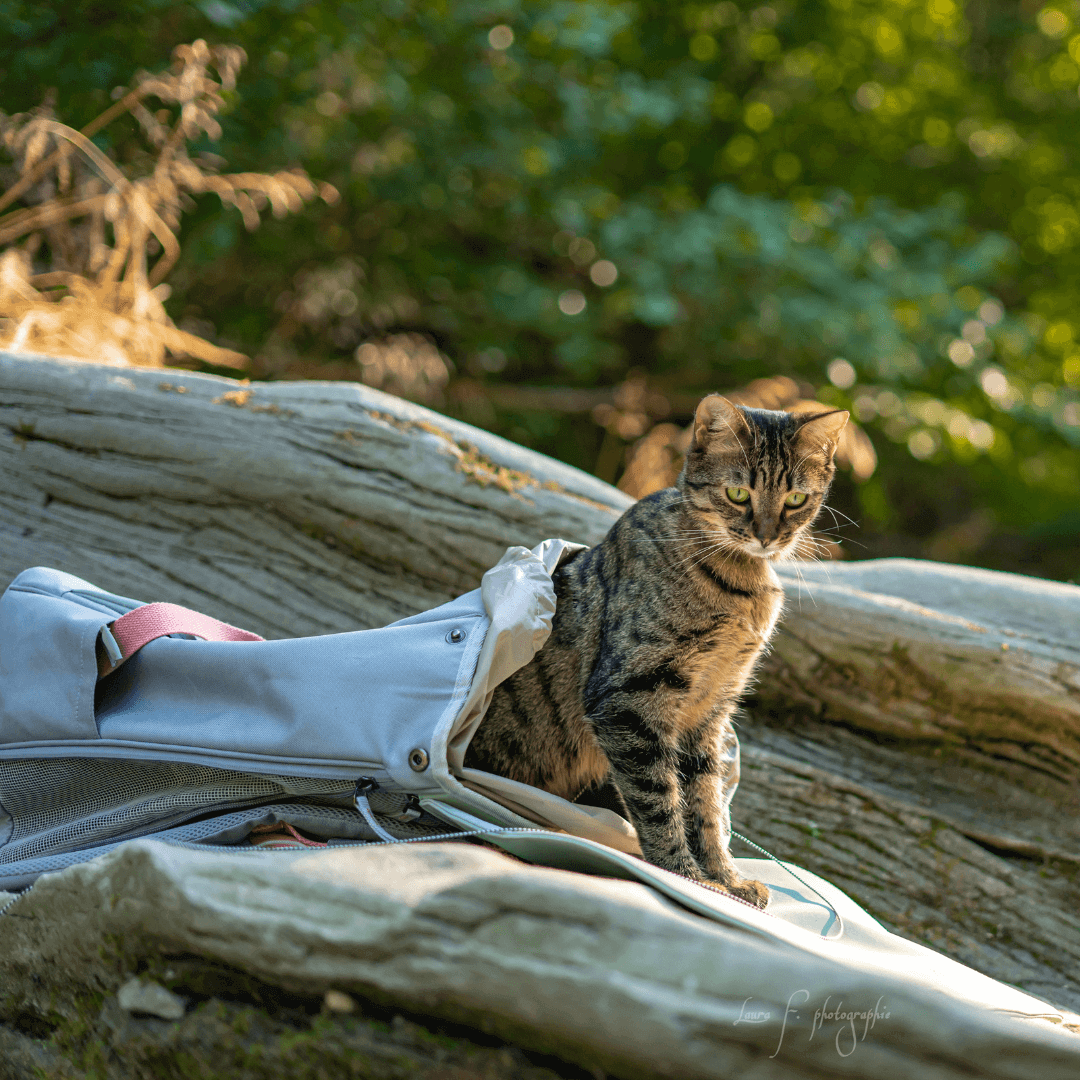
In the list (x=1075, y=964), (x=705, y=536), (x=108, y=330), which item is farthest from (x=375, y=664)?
(x=108, y=330)

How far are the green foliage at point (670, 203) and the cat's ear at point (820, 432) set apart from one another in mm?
3489

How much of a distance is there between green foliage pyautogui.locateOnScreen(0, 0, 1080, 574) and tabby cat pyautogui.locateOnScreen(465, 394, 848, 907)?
359 cm

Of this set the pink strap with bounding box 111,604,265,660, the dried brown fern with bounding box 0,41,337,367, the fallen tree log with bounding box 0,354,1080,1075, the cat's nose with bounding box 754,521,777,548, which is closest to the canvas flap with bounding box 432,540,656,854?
the cat's nose with bounding box 754,521,777,548

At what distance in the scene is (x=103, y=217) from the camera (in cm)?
411

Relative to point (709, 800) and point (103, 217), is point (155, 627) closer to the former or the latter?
point (709, 800)

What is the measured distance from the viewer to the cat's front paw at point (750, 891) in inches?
78.7

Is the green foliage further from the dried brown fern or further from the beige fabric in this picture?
the beige fabric

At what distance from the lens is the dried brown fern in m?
3.63

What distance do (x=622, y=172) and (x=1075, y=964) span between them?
6536mm

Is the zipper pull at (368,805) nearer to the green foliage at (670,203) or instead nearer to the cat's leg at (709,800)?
the cat's leg at (709,800)

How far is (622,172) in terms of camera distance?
7312mm
